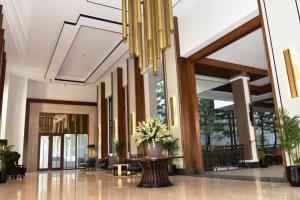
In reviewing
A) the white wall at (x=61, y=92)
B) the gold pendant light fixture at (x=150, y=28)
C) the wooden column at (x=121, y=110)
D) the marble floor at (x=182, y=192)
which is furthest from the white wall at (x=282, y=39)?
the white wall at (x=61, y=92)

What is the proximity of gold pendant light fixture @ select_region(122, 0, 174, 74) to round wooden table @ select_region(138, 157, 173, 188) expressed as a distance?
180 centimetres

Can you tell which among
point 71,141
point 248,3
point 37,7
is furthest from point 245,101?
point 71,141

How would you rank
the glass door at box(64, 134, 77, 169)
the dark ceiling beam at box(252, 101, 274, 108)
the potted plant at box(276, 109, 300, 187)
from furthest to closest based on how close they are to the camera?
1. the glass door at box(64, 134, 77, 169)
2. the dark ceiling beam at box(252, 101, 274, 108)
3. the potted plant at box(276, 109, 300, 187)

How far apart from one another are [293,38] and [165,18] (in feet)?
7.96

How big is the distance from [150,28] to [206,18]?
3222 millimetres

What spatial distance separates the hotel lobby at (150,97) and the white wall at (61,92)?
0.06 metres

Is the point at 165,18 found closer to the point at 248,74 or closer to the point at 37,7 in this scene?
the point at 37,7

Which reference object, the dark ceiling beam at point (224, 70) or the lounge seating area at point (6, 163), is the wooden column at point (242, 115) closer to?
the dark ceiling beam at point (224, 70)

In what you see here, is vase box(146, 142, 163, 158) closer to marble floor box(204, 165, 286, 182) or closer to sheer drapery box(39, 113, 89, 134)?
marble floor box(204, 165, 286, 182)

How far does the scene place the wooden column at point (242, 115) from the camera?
11102mm

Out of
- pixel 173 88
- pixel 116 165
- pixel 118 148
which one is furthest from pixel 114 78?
pixel 173 88

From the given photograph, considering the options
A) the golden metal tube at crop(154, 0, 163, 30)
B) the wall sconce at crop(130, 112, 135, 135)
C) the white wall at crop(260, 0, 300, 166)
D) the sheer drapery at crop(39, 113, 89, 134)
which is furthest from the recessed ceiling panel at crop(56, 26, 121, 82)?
the white wall at crop(260, 0, 300, 166)

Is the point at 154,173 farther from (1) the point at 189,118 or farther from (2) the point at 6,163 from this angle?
(2) the point at 6,163

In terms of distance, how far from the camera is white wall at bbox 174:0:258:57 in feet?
20.6
